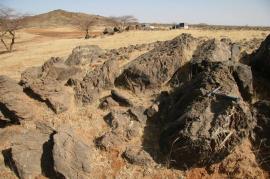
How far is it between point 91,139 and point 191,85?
3.38 meters

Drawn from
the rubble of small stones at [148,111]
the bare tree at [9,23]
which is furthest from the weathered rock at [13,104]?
the bare tree at [9,23]

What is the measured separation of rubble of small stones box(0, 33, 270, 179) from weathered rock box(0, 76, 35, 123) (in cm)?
3

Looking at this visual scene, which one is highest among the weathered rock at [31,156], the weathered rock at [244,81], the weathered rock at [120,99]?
the weathered rock at [244,81]

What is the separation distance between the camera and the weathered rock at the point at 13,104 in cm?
1034

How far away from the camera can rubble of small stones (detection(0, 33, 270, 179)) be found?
Answer: 806 centimetres

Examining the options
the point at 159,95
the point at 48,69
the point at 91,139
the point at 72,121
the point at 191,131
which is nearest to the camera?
the point at 191,131

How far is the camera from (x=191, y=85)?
378 inches

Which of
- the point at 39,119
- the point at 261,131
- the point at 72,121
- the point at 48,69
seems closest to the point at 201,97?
the point at 261,131

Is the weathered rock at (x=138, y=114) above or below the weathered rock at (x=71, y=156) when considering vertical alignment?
above

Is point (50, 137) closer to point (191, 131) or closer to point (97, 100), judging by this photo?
point (97, 100)

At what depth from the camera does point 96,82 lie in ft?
40.2

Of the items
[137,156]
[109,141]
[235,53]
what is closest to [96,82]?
A: [109,141]

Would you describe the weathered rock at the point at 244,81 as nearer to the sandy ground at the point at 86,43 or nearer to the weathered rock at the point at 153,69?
the weathered rock at the point at 153,69

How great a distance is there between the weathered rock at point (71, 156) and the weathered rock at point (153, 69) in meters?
3.64
